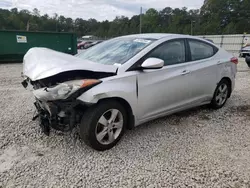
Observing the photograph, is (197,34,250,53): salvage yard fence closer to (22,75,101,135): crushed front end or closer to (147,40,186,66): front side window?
(147,40,186,66): front side window

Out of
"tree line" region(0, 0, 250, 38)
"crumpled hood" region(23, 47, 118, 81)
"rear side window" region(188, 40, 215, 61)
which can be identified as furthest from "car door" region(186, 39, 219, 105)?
"tree line" region(0, 0, 250, 38)

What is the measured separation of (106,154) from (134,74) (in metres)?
1.08

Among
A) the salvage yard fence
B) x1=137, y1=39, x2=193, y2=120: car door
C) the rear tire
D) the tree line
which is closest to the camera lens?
x1=137, y1=39, x2=193, y2=120: car door

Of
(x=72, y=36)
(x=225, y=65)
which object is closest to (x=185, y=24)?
(x=72, y=36)

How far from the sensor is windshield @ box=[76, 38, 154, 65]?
3.07 m

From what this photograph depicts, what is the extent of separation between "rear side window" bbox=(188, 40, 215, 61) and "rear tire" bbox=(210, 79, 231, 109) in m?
0.65

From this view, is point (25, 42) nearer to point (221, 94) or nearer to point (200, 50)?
point (200, 50)

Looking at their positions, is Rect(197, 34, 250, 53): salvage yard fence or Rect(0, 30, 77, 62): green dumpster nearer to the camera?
Rect(0, 30, 77, 62): green dumpster

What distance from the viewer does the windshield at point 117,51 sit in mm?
3066

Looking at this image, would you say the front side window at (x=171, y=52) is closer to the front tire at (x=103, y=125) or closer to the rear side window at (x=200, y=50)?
the rear side window at (x=200, y=50)

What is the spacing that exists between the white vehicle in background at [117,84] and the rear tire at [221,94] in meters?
0.44

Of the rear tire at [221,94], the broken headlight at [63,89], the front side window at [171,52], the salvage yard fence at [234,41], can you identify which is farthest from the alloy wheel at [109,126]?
the salvage yard fence at [234,41]

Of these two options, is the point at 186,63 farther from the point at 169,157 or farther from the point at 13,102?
the point at 13,102

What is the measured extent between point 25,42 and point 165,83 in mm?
11361
